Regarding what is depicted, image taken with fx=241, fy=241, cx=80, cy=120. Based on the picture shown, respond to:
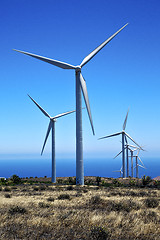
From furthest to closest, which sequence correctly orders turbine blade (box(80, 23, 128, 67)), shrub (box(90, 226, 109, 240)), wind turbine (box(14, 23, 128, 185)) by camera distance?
1. turbine blade (box(80, 23, 128, 67))
2. wind turbine (box(14, 23, 128, 185))
3. shrub (box(90, 226, 109, 240))

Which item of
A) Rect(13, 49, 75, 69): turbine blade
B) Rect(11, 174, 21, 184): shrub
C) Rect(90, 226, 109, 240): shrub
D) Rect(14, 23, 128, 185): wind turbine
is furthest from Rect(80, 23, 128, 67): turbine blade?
Rect(90, 226, 109, 240): shrub

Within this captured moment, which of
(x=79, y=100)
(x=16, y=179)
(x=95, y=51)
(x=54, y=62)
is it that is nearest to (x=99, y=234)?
(x=79, y=100)

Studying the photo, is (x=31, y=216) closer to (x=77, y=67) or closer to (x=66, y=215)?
(x=66, y=215)

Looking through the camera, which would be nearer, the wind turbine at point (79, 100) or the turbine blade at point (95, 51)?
the wind turbine at point (79, 100)

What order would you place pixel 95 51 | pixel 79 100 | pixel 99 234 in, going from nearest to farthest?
1. pixel 99 234
2. pixel 79 100
3. pixel 95 51

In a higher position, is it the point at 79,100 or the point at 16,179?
the point at 79,100

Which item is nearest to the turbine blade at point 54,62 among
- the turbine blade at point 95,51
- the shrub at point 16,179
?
the turbine blade at point 95,51

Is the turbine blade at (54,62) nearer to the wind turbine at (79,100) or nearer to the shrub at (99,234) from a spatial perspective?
the wind turbine at (79,100)

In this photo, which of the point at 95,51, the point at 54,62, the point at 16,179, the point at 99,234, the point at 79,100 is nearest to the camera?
the point at 99,234

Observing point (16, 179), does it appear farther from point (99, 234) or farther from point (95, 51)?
point (99, 234)


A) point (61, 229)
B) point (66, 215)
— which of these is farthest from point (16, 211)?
point (61, 229)

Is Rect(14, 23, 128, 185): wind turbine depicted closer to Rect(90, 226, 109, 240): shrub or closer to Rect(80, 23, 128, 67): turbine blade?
Rect(80, 23, 128, 67): turbine blade

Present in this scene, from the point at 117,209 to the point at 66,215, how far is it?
395cm

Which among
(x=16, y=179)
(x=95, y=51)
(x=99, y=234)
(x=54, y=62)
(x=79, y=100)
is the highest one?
(x=95, y=51)
